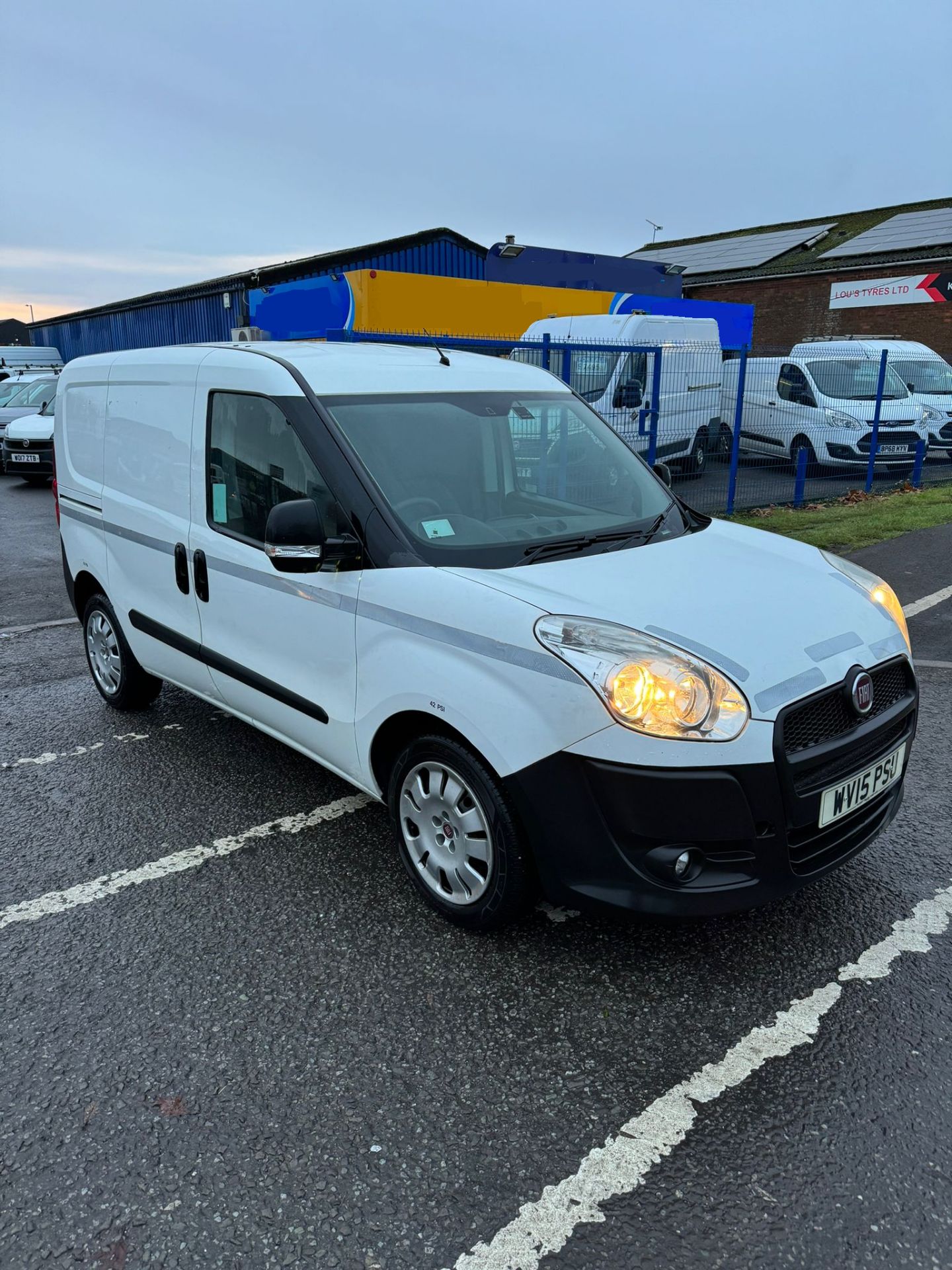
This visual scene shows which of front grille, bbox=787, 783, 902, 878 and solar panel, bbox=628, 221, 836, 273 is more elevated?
solar panel, bbox=628, 221, 836, 273

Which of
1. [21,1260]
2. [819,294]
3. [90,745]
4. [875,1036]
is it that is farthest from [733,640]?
[819,294]

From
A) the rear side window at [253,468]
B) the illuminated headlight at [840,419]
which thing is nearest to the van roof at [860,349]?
the illuminated headlight at [840,419]

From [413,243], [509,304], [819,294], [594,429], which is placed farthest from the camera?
[819,294]

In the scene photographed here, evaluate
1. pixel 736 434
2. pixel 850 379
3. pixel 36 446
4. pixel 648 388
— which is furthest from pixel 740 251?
pixel 36 446

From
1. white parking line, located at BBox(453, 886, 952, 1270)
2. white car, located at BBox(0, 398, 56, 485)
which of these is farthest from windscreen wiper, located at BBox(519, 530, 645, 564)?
white car, located at BBox(0, 398, 56, 485)

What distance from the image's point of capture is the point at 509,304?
42.0 feet

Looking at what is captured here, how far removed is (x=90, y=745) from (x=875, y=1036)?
375 cm

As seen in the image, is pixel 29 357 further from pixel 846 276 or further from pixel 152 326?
pixel 846 276

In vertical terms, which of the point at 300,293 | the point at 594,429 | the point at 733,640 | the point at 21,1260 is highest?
the point at 300,293

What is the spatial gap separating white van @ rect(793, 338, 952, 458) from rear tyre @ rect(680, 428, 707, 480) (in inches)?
173

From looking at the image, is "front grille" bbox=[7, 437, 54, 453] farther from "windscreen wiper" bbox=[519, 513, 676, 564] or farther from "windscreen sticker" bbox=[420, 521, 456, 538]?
"windscreen wiper" bbox=[519, 513, 676, 564]

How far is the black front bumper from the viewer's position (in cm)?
246

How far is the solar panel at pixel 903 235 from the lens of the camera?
24703mm

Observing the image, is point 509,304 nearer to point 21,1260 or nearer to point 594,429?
point 594,429
